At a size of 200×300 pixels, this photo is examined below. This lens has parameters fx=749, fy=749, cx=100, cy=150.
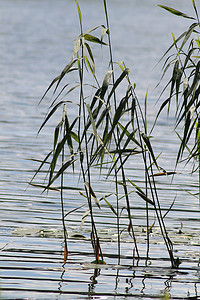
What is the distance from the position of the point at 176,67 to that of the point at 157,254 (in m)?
1.55

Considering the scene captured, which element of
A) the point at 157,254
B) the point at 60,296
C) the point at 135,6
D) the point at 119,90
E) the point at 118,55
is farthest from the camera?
the point at 135,6

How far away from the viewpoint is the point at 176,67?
17.8 ft

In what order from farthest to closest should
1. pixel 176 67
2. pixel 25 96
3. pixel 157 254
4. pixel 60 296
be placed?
pixel 25 96 < pixel 157 254 < pixel 176 67 < pixel 60 296

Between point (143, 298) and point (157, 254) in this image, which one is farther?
point (157, 254)

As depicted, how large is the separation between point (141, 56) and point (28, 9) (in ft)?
88.1

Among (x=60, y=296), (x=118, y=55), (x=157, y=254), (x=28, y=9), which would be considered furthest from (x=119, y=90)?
(x=28, y=9)

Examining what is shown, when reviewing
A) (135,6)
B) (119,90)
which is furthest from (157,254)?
(135,6)

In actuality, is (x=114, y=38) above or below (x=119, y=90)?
above

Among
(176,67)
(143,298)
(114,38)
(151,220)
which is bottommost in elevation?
(143,298)

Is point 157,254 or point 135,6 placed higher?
point 135,6

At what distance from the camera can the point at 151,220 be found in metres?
7.30

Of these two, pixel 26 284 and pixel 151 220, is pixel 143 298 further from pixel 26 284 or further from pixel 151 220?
pixel 151 220

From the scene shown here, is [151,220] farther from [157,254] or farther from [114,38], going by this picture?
[114,38]

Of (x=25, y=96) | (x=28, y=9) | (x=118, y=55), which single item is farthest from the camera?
(x=28, y=9)
